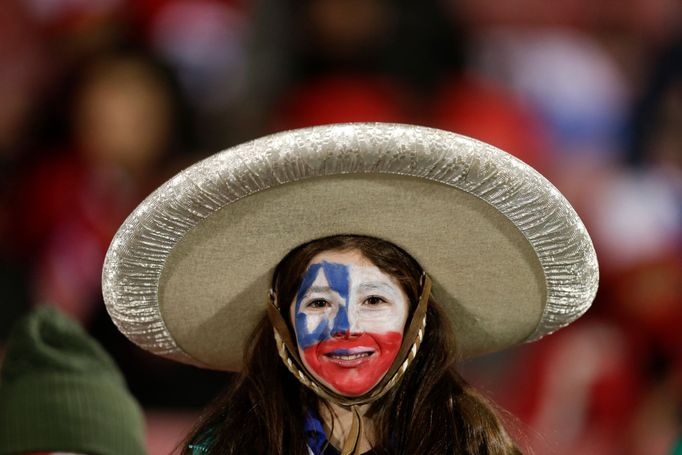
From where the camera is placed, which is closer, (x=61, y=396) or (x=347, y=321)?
(x=347, y=321)

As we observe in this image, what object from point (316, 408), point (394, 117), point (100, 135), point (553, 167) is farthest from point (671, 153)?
point (316, 408)

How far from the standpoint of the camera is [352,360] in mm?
2844

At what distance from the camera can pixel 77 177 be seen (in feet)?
16.9

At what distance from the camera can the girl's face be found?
2.85 metres

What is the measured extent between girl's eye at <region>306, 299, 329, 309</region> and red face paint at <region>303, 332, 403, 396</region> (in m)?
0.07

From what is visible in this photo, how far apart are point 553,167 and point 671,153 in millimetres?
489

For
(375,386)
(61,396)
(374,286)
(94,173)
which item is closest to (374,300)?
(374,286)

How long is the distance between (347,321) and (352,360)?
0.07m

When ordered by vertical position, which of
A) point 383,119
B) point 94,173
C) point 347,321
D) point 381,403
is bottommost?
point 381,403

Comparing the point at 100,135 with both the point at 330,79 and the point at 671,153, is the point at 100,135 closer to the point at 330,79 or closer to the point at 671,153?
the point at 330,79

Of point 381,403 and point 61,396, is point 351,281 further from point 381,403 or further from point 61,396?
point 61,396

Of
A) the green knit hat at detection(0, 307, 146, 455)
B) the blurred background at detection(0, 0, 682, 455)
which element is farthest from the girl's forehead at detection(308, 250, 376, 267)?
the blurred background at detection(0, 0, 682, 455)

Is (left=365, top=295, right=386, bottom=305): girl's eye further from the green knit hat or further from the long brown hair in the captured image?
the green knit hat

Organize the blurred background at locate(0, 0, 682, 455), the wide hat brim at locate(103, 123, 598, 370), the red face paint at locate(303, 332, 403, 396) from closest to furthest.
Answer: the wide hat brim at locate(103, 123, 598, 370), the red face paint at locate(303, 332, 403, 396), the blurred background at locate(0, 0, 682, 455)
